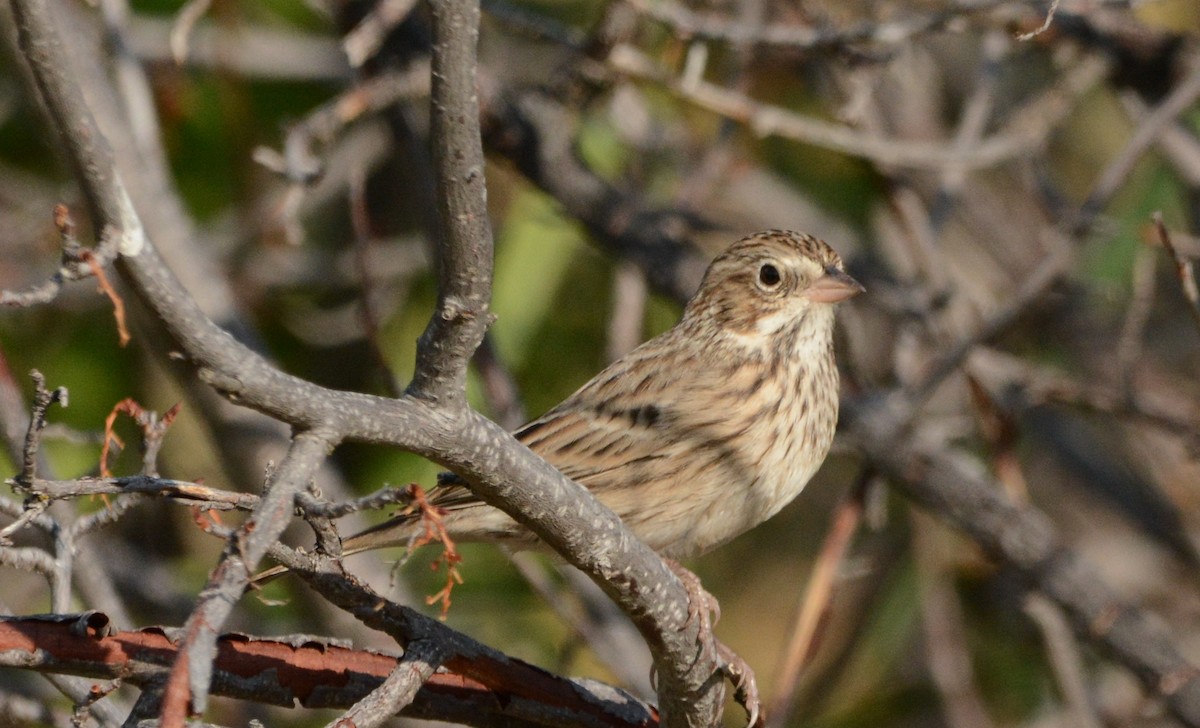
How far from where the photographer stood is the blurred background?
482 cm

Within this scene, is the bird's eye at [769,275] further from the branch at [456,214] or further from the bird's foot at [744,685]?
the branch at [456,214]

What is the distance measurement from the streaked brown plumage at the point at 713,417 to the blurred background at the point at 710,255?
0.51 meters

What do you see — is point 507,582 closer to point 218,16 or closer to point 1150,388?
point 218,16

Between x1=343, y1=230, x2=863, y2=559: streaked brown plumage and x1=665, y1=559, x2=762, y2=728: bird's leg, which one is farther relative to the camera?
x1=343, y1=230, x2=863, y2=559: streaked brown plumage

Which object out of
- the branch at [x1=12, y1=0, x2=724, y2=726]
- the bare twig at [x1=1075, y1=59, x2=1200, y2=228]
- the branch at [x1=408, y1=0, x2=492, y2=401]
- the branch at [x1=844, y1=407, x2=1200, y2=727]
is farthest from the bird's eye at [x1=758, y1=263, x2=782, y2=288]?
the branch at [x1=408, y1=0, x2=492, y2=401]

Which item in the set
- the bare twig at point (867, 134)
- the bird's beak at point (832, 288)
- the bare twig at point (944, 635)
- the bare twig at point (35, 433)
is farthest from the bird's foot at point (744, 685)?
the bare twig at point (944, 635)

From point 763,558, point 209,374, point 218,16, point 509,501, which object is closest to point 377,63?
point 218,16

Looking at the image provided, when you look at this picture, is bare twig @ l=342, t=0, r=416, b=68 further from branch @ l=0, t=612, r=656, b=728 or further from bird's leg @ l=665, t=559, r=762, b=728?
branch @ l=0, t=612, r=656, b=728

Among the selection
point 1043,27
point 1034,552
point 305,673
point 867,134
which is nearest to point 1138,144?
point 867,134

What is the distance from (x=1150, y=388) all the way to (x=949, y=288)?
1.61 metres

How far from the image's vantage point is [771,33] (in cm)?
443

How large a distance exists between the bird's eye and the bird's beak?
108 millimetres

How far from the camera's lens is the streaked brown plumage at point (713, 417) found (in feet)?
12.7

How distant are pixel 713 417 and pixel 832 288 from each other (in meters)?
0.52
